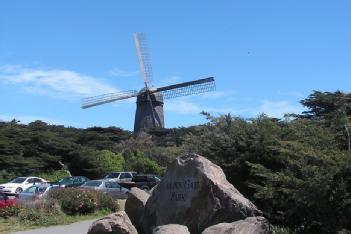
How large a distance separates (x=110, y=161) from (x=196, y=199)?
180ft

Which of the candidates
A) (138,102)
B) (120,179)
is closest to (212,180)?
(120,179)

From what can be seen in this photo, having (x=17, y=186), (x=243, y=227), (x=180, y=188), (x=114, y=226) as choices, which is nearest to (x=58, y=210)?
(x=114, y=226)

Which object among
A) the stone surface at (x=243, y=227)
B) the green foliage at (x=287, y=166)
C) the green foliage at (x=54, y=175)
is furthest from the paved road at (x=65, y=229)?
the green foliage at (x=54, y=175)

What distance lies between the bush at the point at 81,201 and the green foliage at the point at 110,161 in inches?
1435

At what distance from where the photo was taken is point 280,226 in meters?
13.9

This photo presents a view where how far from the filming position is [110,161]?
66500 mm

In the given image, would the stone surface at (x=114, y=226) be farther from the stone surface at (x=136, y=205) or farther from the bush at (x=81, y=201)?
the bush at (x=81, y=201)

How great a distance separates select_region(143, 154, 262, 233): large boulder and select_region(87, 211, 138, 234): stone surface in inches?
24.9

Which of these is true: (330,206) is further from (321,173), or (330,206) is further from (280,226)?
(280,226)

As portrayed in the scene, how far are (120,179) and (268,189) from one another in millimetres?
40267

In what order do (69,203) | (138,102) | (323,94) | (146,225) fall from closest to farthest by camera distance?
(146,225) < (69,203) < (323,94) < (138,102)

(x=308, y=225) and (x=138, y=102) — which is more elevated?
(x=138, y=102)

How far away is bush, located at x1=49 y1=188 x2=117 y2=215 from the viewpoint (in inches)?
1029

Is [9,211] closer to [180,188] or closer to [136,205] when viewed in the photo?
[136,205]
